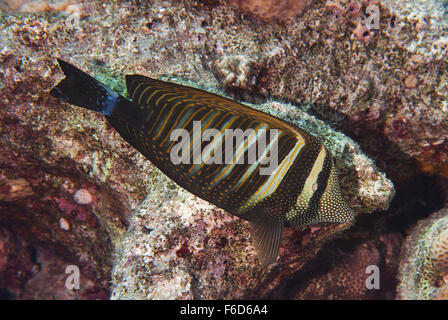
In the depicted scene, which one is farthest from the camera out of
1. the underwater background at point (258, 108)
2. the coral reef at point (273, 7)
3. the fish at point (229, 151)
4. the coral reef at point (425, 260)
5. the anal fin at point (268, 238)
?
the coral reef at point (273, 7)

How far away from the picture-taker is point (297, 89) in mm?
3127

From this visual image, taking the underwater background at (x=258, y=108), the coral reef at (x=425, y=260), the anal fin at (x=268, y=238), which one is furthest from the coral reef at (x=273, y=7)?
the coral reef at (x=425, y=260)

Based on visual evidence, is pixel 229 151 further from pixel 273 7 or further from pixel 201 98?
pixel 273 7

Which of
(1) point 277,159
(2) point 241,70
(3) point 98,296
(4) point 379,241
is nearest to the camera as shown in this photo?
(1) point 277,159

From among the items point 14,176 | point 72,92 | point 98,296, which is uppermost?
point 72,92

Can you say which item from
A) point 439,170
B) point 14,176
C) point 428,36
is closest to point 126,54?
point 14,176

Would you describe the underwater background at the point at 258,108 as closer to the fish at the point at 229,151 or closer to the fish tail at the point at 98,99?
the fish at the point at 229,151

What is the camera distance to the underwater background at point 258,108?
7.75 ft

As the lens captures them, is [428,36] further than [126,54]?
Yes

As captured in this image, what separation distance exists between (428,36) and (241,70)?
215cm

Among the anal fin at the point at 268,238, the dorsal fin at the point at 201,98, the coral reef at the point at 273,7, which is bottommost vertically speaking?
the anal fin at the point at 268,238

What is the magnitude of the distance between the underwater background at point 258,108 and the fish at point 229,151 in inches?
19.3

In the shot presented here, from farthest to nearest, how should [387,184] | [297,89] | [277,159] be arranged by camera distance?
[297,89] → [387,184] → [277,159]
